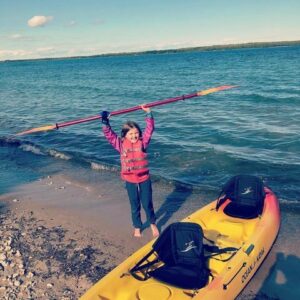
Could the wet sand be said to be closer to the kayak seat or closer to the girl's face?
the kayak seat

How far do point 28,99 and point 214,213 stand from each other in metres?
30.9

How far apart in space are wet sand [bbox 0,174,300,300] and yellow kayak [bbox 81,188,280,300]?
531 mm

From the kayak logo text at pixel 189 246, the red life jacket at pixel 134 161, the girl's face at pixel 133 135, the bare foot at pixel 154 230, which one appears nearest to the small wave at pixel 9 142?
the bare foot at pixel 154 230

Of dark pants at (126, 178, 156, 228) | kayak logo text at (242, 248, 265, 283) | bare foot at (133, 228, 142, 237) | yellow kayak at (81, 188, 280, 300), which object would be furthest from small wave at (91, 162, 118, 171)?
kayak logo text at (242, 248, 265, 283)

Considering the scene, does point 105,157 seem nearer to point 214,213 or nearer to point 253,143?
point 253,143

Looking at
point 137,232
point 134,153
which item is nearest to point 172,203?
point 137,232

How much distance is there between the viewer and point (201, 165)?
41.5 ft

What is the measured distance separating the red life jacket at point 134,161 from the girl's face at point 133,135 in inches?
2.4

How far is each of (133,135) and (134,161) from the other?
520 millimetres

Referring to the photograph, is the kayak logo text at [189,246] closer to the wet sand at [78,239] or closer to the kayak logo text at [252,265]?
the kayak logo text at [252,265]

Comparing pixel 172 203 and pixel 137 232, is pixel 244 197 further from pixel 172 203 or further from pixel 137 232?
pixel 172 203

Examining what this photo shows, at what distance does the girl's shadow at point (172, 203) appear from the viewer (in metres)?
8.80

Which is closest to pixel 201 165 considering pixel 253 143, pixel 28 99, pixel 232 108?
pixel 253 143

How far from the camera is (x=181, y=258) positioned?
5402 millimetres
